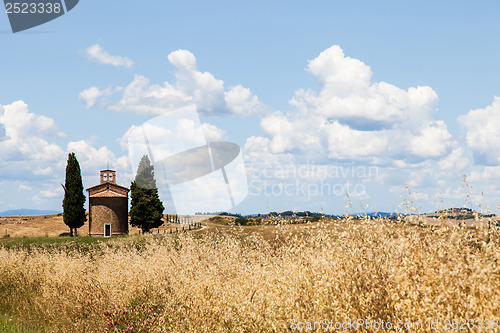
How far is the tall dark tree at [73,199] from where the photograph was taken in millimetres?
48531

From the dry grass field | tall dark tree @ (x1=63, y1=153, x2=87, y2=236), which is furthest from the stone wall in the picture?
the dry grass field

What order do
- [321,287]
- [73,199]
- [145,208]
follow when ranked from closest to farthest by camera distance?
[321,287] → [145,208] → [73,199]

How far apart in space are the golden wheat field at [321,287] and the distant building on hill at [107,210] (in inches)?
1467

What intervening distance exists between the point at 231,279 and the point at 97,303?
3.86 metres

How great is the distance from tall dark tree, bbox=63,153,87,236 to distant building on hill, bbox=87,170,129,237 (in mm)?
2488

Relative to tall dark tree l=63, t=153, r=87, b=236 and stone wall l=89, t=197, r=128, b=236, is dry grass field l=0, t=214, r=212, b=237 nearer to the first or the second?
tall dark tree l=63, t=153, r=87, b=236

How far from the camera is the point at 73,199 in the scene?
48719mm

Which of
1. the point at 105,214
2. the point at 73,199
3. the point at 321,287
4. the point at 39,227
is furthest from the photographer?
the point at 39,227

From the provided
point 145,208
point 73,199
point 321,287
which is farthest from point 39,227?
point 321,287

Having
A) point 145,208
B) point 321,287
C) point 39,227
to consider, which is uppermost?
point 145,208

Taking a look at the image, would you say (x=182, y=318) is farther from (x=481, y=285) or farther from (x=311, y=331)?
(x=481, y=285)

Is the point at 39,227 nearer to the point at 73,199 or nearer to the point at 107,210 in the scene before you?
the point at 73,199

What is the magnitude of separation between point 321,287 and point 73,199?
48229 mm

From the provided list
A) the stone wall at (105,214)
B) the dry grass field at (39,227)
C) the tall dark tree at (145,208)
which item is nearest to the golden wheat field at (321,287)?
the tall dark tree at (145,208)
